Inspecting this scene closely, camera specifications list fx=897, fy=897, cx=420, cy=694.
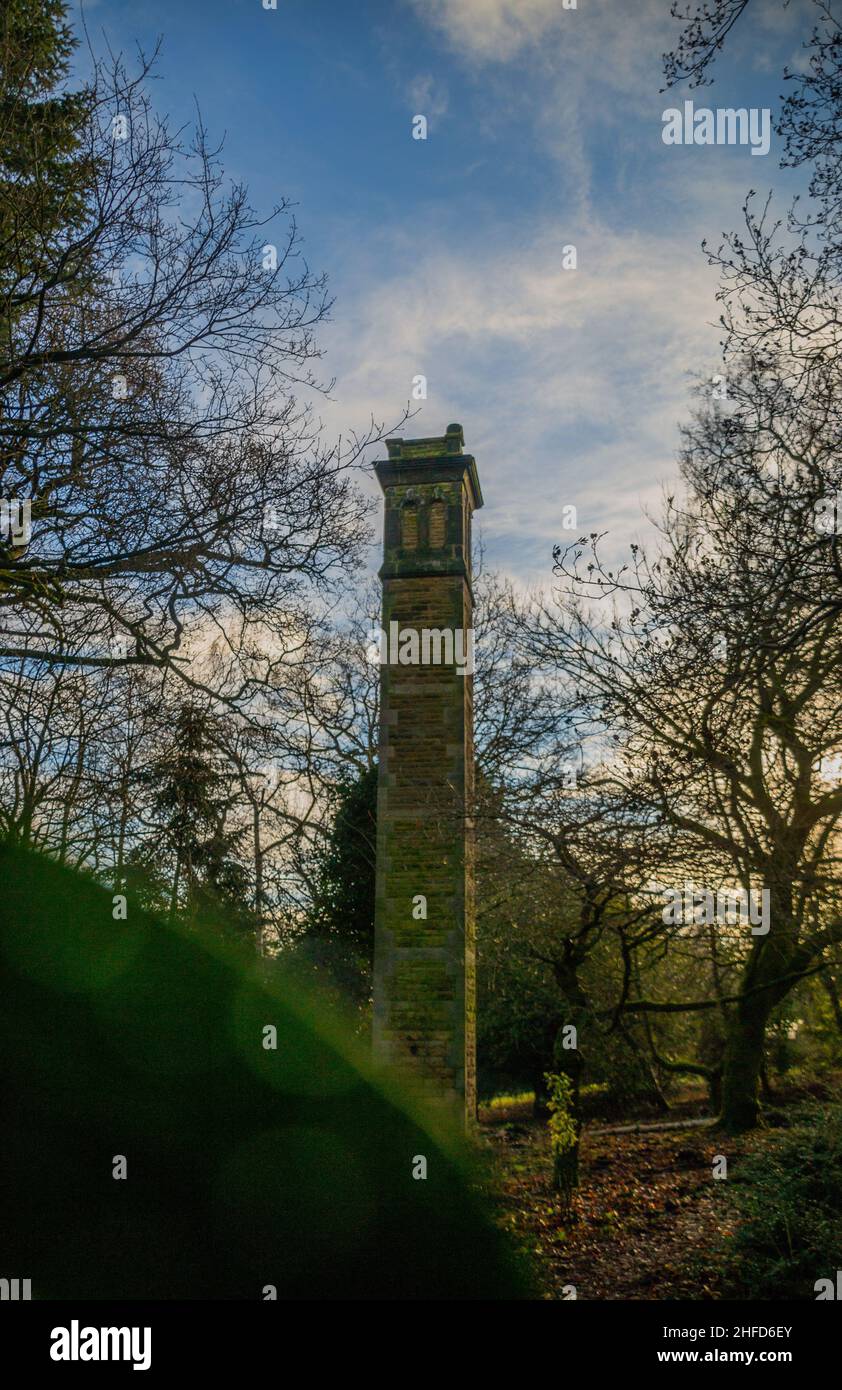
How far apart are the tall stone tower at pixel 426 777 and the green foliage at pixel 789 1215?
13.4 ft

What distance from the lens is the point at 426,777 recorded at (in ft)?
43.9

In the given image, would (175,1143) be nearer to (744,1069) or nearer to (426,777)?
(426,777)

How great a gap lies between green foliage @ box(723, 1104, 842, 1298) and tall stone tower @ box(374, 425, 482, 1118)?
13.4 ft

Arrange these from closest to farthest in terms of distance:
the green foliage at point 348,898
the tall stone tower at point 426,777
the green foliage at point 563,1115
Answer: the green foliage at point 563,1115
the tall stone tower at point 426,777
the green foliage at point 348,898

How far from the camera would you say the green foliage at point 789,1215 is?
23.9 feet

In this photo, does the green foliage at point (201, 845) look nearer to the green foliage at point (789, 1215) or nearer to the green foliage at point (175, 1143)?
the green foliage at point (175, 1143)

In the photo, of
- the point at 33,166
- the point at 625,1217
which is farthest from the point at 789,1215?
the point at 33,166

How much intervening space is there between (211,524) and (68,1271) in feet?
18.6

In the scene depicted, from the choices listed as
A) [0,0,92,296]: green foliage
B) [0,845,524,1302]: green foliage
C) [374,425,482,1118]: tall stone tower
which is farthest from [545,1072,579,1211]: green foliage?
[0,0,92,296]: green foliage

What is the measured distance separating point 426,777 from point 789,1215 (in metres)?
7.13

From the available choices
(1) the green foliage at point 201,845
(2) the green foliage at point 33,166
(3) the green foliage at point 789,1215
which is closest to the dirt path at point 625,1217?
(3) the green foliage at point 789,1215

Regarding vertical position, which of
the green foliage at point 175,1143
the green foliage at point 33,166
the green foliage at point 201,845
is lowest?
the green foliage at point 175,1143

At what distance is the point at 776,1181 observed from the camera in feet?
29.6

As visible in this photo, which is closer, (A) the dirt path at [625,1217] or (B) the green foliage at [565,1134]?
(A) the dirt path at [625,1217]
